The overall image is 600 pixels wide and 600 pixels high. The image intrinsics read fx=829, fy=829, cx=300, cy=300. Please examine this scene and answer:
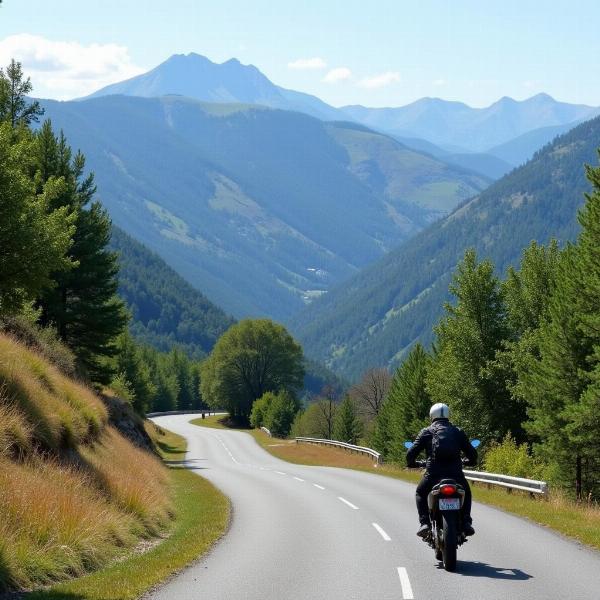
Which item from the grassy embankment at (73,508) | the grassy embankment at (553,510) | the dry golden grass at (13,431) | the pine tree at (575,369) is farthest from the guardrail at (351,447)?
the dry golden grass at (13,431)

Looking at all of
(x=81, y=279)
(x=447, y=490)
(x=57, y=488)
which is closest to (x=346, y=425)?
(x=81, y=279)

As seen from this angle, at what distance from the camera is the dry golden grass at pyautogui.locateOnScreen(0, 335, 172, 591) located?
11.8 metres

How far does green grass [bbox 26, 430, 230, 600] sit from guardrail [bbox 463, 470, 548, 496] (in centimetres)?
870

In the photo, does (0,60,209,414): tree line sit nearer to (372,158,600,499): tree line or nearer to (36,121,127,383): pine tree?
(36,121,127,383): pine tree

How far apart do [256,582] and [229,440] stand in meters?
71.6

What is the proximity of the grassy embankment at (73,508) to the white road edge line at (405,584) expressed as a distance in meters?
3.42

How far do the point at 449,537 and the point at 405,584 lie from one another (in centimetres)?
122

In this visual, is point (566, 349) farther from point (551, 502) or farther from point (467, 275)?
point (467, 275)

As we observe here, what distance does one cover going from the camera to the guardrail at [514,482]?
23.3 m

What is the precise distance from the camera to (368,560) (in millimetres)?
13195

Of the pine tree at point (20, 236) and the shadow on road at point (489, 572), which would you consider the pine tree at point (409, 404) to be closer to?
the pine tree at point (20, 236)

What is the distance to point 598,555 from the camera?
13766 mm

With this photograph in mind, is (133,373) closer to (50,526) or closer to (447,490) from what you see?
(50,526)

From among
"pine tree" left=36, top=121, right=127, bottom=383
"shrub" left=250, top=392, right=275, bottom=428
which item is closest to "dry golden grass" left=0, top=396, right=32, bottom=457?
"pine tree" left=36, top=121, right=127, bottom=383
